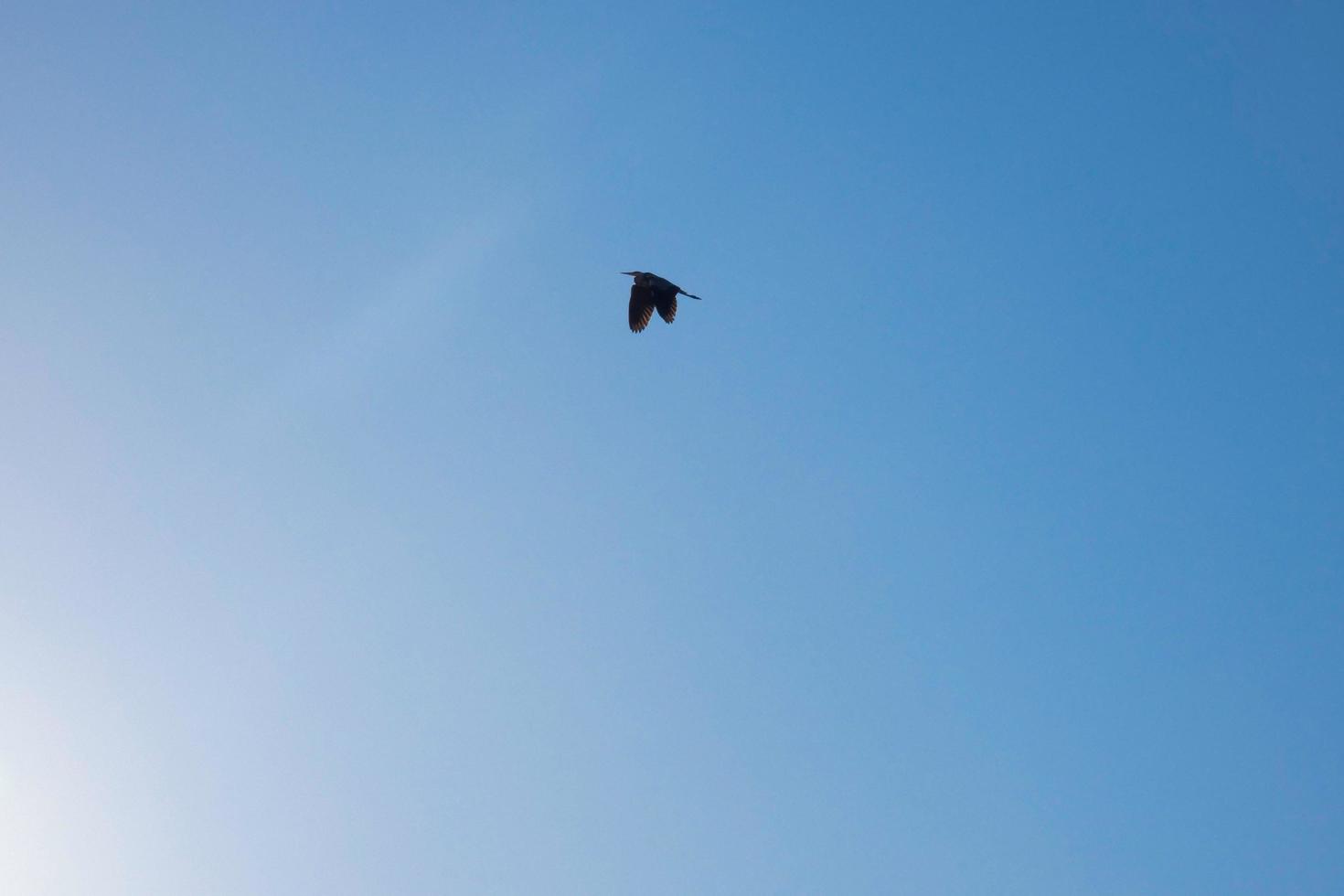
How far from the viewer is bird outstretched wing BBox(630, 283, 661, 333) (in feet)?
177

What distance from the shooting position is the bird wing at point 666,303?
2122 inches

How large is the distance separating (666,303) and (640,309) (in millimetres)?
790

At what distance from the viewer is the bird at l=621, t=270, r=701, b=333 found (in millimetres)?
53781

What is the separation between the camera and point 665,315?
177ft

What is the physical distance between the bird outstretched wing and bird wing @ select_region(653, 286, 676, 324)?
0.19 m

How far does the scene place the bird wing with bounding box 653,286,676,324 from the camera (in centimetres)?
5391

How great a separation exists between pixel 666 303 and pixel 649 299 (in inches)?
19.7

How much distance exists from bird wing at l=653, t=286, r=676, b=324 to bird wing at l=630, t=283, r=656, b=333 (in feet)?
0.70

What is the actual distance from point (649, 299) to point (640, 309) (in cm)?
41

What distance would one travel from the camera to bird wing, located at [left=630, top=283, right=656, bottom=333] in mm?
54031

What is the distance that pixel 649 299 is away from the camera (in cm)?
5400

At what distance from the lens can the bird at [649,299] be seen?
2117 inches

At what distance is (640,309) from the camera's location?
54.1 meters

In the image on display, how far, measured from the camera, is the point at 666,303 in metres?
53.9
